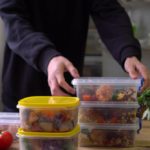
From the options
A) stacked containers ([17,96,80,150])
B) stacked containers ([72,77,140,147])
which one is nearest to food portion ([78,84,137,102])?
stacked containers ([72,77,140,147])

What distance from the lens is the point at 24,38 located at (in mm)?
1182

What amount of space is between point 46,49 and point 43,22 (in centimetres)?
41

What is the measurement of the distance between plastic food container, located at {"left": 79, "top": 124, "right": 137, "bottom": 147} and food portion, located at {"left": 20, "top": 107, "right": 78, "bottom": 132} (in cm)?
15

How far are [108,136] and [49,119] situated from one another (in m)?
0.22

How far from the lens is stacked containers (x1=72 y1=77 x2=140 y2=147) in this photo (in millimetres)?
1010

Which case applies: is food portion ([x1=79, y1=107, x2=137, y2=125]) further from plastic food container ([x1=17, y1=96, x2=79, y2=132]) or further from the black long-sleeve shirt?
the black long-sleeve shirt

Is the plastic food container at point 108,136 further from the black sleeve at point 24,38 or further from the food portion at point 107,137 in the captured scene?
the black sleeve at point 24,38

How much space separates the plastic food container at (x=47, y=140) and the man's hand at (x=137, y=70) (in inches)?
12.2

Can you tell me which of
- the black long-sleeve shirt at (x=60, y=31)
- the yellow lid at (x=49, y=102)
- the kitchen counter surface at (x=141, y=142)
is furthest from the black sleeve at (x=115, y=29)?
the yellow lid at (x=49, y=102)

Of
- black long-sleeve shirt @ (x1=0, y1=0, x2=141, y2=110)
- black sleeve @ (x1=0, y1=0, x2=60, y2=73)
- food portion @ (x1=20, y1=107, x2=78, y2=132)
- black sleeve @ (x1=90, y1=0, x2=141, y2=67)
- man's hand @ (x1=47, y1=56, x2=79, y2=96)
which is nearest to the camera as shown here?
food portion @ (x1=20, y1=107, x2=78, y2=132)

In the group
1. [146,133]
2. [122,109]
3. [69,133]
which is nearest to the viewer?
[69,133]

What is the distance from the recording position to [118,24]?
1.45 metres

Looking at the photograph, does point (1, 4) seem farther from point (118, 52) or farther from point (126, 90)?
point (126, 90)

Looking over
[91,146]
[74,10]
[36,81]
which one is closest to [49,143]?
[91,146]
